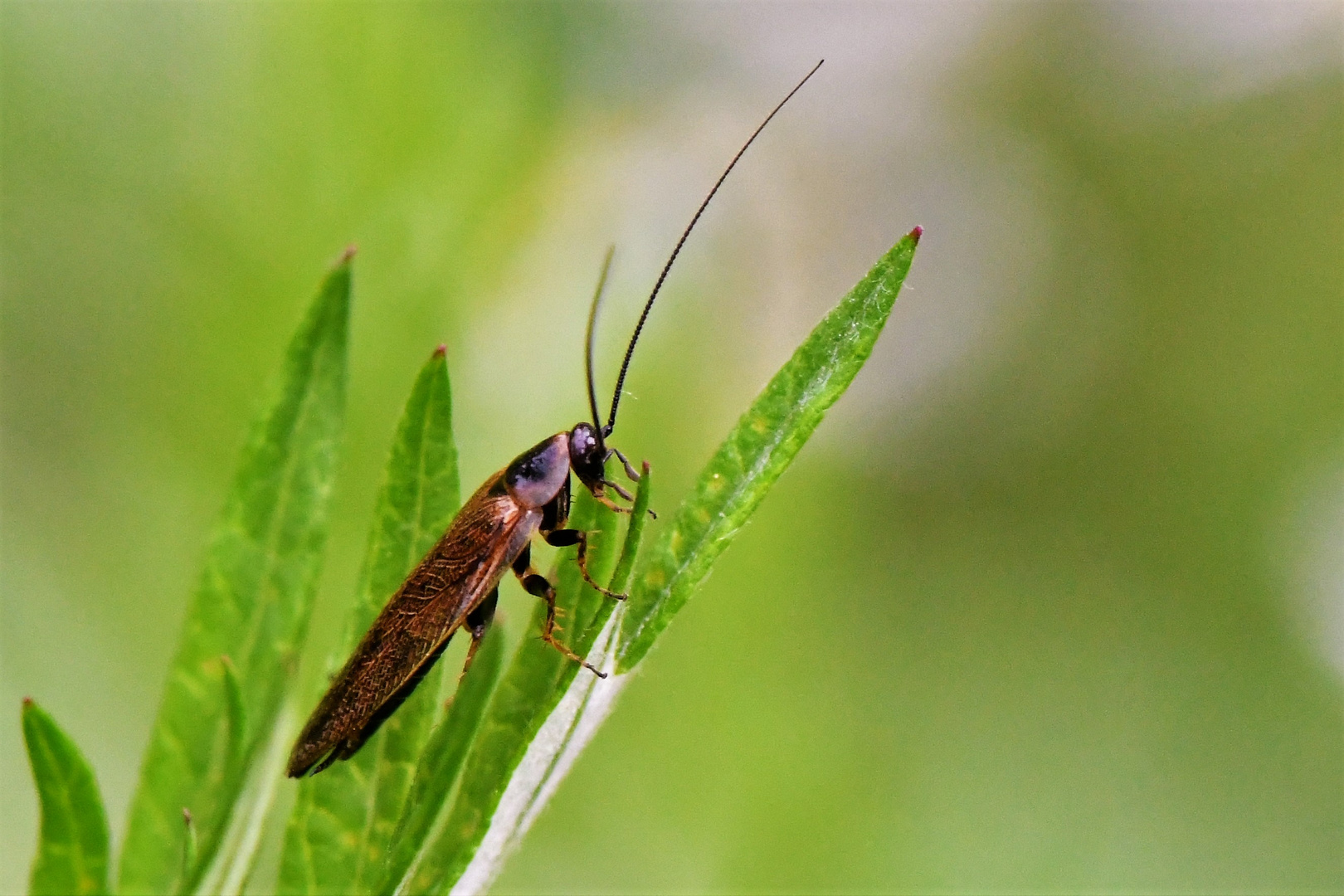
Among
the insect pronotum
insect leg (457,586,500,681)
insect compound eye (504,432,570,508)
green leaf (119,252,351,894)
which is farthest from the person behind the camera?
insect compound eye (504,432,570,508)

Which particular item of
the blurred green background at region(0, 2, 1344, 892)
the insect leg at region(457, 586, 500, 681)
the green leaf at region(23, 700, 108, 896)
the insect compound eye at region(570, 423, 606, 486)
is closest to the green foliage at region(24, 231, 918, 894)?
the green leaf at region(23, 700, 108, 896)

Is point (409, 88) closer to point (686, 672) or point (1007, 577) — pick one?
point (686, 672)

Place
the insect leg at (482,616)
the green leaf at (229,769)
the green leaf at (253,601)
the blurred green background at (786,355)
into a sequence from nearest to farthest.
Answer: the green leaf at (229,769) < the green leaf at (253,601) < the insect leg at (482,616) < the blurred green background at (786,355)

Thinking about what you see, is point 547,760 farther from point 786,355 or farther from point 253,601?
point 786,355

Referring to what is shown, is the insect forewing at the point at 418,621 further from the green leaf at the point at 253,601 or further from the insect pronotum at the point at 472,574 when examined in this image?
the green leaf at the point at 253,601

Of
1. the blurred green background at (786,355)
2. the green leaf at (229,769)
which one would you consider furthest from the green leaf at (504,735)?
the blurred green background at (786,355)

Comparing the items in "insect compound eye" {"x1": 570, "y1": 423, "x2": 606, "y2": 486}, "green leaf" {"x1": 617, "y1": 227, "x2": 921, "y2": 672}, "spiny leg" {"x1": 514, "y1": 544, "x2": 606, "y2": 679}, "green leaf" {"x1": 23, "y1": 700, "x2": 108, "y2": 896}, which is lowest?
"green leaf" {"x1": 23, "y1": 700, "x2": 108, "y2": 896}

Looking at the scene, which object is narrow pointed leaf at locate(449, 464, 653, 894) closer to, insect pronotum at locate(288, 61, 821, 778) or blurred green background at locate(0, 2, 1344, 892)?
insect pronotum at locate(288, 61, 821, 778)
